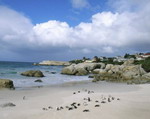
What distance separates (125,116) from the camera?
28.6ft

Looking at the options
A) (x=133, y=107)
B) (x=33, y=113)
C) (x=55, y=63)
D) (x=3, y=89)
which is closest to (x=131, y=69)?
(x=3, y=89)

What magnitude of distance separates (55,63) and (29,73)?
12336 centimetres

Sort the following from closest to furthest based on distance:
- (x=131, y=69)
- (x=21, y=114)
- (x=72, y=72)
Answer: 1. (x=21, y=114)
2. (x=131, y=69)
3. (x=72, y=72)

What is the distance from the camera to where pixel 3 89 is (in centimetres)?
1880

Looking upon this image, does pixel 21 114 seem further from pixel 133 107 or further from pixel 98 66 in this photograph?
pixel 98 66

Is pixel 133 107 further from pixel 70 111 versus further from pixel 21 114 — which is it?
pixel 21 114

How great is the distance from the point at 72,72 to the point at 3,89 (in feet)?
104

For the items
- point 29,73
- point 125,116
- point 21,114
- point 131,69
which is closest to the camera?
point 125,116

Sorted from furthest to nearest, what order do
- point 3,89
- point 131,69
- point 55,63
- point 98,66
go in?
point 55,63
point 98,66
point 131,69
point 3,89

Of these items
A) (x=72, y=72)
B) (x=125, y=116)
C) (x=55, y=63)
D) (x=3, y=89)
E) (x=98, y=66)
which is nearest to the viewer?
(x=125, y=116)

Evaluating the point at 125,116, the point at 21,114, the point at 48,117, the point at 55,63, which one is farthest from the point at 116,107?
the point at 55,63

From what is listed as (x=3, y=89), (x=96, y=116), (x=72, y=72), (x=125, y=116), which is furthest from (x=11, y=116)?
(x=72, y=72)

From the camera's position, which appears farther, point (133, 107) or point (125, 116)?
point (133, 107)

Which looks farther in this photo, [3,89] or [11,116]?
[3,89]
